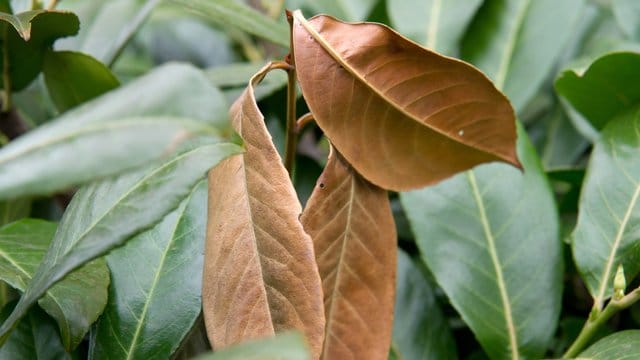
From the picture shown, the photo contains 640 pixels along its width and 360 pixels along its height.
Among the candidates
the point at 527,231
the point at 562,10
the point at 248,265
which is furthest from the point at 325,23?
the point at 562,10

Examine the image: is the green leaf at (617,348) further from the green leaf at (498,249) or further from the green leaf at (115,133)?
the green leaf at (115,133)

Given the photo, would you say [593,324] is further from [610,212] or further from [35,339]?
[35,339]

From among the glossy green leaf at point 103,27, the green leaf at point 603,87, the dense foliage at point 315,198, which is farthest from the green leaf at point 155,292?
the green leaf at point 603,87

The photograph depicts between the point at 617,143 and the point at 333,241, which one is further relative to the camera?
the point at 617,143

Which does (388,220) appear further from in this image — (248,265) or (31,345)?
(31,345)

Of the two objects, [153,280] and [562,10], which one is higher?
[562,10]

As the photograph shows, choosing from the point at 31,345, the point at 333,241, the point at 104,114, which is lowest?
the point at 31,345

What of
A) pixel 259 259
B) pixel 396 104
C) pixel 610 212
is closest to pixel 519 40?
pixel 610 212
